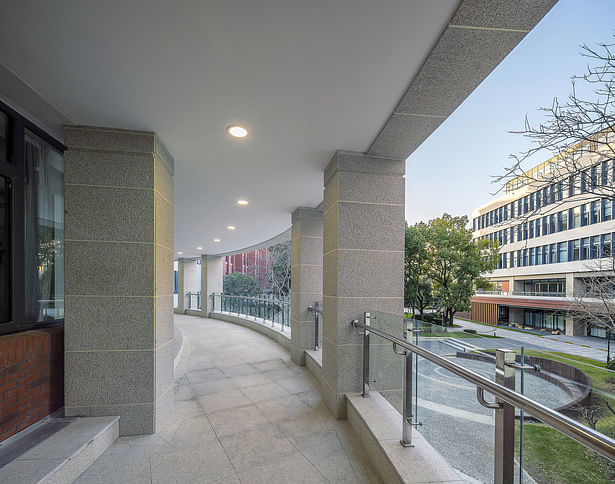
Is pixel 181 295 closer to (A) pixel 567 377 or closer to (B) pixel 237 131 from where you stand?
(B) pixel 237 131

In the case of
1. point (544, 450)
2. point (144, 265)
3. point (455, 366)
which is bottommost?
point (544, 450)

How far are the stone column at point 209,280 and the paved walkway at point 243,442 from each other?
8.78 meters

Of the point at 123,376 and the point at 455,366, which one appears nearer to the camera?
the point at 455,366

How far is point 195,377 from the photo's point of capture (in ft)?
15.4

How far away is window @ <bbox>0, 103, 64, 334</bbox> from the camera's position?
8.13 ft

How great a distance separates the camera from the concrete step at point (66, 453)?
6.27ft

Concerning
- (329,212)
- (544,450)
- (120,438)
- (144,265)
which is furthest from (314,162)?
(120,438)

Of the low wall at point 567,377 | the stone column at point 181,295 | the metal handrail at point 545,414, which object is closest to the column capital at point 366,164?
the metal handrail at point 545,414

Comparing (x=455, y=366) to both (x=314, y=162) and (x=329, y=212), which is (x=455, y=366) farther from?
(x=314, y=162)

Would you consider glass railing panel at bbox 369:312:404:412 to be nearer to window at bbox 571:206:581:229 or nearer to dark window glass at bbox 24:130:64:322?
dark window glass at bbox 24:130:64:322

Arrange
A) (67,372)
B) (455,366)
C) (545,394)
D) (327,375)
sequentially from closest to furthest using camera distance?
(545,394), (455,366), (67,372), (327,375)

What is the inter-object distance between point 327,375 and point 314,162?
250 centimetres

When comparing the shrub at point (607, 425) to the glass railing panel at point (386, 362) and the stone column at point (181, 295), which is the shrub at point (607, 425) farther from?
the stone column at point (181, 295)

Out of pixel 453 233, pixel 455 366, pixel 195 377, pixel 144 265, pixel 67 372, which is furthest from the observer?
pixel 453 233
